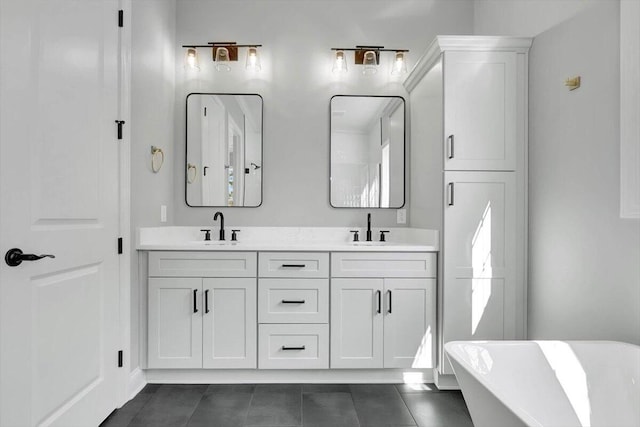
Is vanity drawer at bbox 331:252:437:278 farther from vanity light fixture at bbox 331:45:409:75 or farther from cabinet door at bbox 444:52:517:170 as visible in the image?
vanity light fixture at bbox 331:45:409:75

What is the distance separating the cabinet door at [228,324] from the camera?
103 inches

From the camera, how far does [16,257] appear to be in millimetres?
1484

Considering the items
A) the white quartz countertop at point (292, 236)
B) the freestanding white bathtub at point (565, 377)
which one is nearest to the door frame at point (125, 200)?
the white quartz countertop at point (292, 236)

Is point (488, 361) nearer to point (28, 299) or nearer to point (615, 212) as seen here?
point (615, 212)

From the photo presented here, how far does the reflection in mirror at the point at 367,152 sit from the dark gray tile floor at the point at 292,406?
1.38 metres

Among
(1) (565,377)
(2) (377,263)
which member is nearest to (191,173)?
(2) (377,263)

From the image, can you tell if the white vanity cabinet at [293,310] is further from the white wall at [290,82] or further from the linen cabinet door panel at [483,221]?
the linen cabinet door panel at [483,221]

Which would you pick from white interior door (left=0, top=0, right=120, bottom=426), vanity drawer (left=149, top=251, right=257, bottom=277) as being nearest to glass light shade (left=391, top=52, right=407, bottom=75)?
vanity drawer (left=149, top=251, right=257, bottom=277)

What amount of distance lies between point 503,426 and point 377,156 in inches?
94.1

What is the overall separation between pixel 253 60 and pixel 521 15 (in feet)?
6.23

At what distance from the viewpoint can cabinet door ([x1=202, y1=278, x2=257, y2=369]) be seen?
8.62 ft

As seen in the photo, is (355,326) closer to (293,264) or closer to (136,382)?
(293,264)

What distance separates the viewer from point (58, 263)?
1749mm

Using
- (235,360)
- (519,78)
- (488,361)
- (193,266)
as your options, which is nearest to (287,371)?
(235,360)
